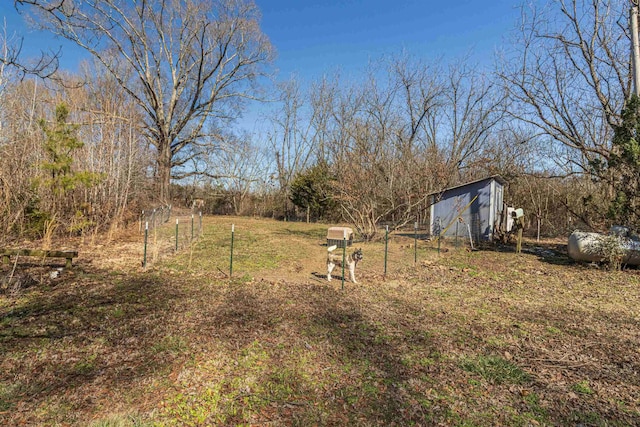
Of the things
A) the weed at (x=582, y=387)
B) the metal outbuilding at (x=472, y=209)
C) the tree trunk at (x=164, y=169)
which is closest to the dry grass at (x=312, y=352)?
the weed at (x=582, y=387)

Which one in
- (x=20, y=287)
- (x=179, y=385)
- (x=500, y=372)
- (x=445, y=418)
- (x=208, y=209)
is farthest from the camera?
(x=208, y=209)

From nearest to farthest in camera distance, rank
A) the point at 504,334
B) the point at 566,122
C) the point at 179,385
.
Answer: the point at 179,385 < the point at 504,334 < the point at 566,122

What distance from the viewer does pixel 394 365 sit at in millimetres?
3533

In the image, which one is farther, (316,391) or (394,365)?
(394,365)

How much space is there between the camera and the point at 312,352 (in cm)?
382

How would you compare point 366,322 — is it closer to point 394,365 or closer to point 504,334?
point 394,365

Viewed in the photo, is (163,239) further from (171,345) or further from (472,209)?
(472,209)

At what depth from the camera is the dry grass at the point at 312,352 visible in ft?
8.99

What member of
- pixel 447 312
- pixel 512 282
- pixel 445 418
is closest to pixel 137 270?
pixel 447 312

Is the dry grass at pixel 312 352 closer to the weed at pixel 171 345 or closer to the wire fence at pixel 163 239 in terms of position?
the weed at pixel 171 345

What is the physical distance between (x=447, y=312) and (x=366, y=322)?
1479mm

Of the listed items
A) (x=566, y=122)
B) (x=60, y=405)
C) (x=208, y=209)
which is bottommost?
(x=60, y=405)

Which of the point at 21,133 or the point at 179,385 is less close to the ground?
the point at 21,133

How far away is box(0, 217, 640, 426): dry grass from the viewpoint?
8.99 feet
